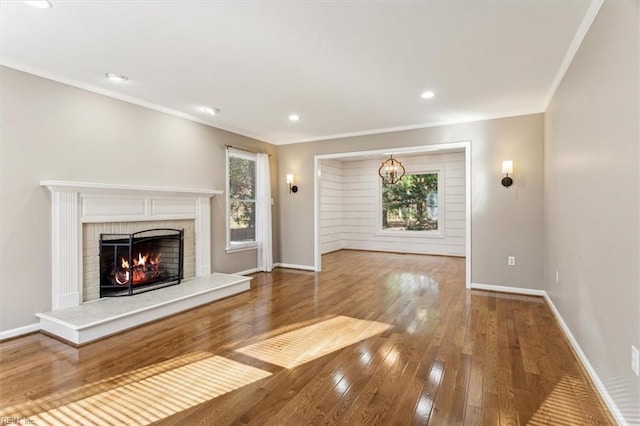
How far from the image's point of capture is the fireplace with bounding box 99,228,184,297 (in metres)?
3.75

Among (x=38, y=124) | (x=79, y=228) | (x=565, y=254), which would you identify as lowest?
(x=565, y=254)

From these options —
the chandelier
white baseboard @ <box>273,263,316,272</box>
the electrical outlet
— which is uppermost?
the chandelier

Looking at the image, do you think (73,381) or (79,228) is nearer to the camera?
(73,381)

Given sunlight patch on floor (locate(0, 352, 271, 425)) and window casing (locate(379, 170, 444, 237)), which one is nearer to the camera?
sunlight patch on floor (locate(0, 352, 271, 425))

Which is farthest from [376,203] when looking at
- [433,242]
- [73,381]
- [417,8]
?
[73,381]

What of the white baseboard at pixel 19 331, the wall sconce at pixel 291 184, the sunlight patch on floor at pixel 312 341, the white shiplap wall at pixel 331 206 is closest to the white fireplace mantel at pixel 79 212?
the white baseboard at pixel 19 331

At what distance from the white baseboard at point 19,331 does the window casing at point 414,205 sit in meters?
7.24

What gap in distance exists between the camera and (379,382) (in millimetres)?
2225

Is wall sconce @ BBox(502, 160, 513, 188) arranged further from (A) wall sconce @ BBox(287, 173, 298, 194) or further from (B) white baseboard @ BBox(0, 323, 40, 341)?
(B) white baseboard @ BBox(0, 323, 40, 341)

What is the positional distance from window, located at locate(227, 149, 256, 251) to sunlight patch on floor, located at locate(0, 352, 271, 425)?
3069mm

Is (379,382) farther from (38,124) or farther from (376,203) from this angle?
(376,203)

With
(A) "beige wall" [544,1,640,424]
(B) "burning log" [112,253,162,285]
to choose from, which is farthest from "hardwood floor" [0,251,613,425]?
(B) "burning log" [112,253,162,285]

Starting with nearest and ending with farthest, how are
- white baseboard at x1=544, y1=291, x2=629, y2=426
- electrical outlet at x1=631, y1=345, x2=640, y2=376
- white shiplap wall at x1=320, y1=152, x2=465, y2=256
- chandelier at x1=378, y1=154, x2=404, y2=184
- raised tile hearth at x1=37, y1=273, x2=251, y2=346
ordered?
electrical outlet at x1=631, y1=345, x2=640, y2=376
white baseboard at x1=544, y1=291, x2=629, y2=426
raised tile hearth at x1=37, y1=273, x2=251, y2=346
chandelier at x1=378, y1=154, x2=404, y2=184
white shiplap wall at x1=320, y1=152, x2=465, y2=256

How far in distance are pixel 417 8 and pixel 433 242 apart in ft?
21.9
